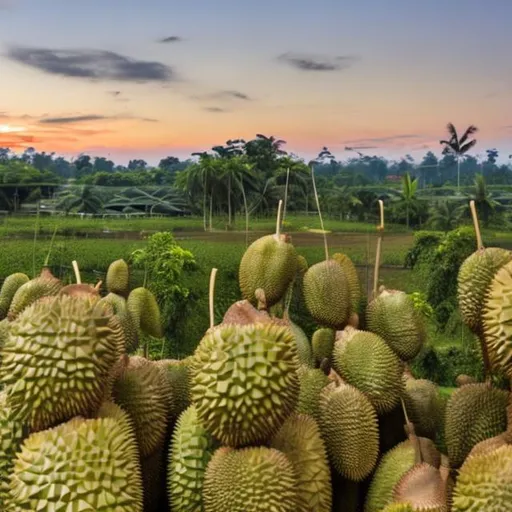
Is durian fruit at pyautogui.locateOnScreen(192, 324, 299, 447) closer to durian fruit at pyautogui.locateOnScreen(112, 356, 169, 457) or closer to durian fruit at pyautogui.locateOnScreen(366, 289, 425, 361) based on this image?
durian fruit at pyautogui.locateOnScreen(112, 356, 169, 457)

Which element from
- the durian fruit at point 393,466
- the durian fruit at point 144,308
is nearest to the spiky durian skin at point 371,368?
the durian fruit at point 393,466

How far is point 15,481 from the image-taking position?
1.01 m

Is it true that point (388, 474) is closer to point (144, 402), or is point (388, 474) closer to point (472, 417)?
point (472, 417)

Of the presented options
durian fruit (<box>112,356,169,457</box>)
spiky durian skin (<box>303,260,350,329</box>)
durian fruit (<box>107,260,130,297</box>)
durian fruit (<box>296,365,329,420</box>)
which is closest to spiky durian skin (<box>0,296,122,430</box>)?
durian fruit (<box>112,356,169,457</box>)

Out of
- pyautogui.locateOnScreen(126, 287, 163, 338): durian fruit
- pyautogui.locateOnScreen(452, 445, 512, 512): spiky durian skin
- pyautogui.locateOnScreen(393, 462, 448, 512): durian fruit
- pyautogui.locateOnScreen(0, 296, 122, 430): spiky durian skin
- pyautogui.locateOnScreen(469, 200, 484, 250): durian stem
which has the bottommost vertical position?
pyautogui.locateOnScreen(126, 287, 163, 338): durian fruit

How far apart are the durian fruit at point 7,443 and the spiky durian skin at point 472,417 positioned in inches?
32.3

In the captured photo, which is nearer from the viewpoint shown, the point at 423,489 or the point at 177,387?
the point at 423,489

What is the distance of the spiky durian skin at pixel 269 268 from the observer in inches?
63.2

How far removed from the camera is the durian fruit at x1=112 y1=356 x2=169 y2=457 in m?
1.17

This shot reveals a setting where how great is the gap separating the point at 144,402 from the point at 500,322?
0.65m

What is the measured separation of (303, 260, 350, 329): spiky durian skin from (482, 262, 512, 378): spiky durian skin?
0.60 metres

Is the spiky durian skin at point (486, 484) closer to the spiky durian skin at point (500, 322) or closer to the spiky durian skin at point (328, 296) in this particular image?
the spiky durian skin at point (500, 322)

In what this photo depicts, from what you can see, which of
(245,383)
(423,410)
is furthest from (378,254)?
(245,383)

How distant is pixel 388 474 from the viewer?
4.31 feet
